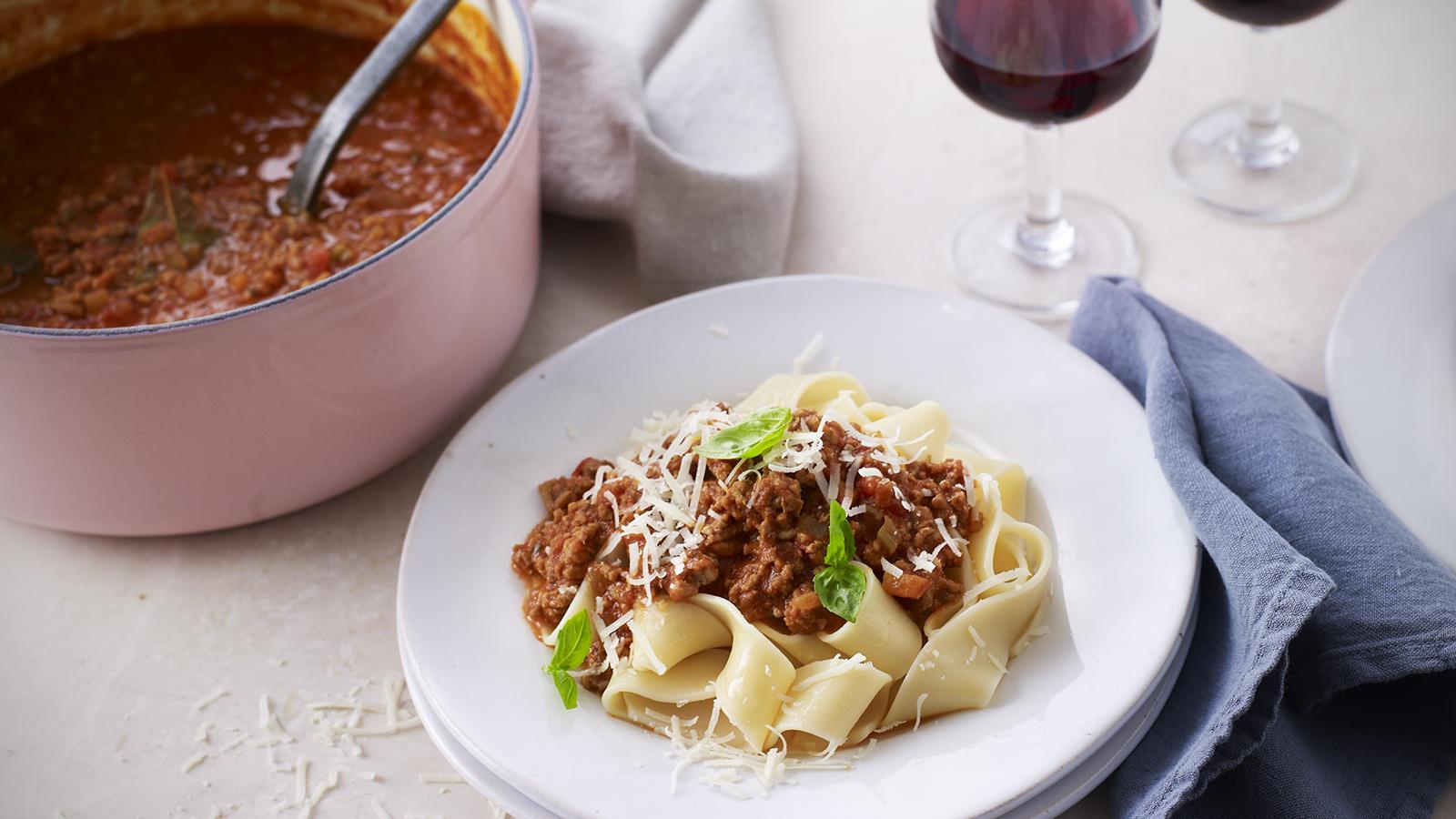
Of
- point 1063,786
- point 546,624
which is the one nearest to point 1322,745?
point 1063,786

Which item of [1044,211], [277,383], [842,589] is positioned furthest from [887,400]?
[277,383]

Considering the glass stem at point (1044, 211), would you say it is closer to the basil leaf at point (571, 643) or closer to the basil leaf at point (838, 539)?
the basil leaf at point (838, 539)

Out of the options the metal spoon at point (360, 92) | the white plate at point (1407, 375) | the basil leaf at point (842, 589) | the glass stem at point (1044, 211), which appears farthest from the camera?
the glass stem at point (1044, 211)

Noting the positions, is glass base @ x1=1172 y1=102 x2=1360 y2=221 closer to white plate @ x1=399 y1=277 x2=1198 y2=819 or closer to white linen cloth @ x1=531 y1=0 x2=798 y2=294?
white plate @ x1=399 y1=277 x2=1198 y2=819

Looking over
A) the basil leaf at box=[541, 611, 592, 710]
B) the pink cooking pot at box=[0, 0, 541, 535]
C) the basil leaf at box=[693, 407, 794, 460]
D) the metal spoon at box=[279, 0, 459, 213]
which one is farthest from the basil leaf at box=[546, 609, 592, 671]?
the metal spoon at box=[279, 0, 459, 213]

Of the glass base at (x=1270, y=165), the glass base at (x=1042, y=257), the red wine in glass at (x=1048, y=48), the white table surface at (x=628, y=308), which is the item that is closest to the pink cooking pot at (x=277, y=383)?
the white table surface at (x=628, y=308)

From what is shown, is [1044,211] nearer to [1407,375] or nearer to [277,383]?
[1407,375]
